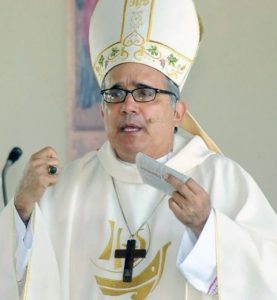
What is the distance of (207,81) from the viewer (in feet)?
11.0

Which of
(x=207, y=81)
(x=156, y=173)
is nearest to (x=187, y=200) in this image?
(x=156, y=173)

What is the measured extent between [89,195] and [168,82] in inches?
17.2

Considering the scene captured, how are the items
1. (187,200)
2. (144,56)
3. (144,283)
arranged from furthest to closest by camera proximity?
(144,56)
(144,283)
(187,200)

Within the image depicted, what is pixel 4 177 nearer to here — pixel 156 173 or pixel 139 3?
pixel 139 3

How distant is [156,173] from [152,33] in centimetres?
61

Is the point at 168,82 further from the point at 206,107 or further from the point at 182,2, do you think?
the point at 206,107

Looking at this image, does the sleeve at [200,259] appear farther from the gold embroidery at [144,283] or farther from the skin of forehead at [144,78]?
Answer: the skin of forehead at [144,78]

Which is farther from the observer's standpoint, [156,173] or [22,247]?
[22,247]

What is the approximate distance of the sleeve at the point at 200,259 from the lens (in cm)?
194

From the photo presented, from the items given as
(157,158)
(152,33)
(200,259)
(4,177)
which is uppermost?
(152,33)

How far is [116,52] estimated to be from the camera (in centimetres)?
228

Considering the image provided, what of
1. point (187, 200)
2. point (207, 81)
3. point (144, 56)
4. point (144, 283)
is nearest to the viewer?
point (187, 200)

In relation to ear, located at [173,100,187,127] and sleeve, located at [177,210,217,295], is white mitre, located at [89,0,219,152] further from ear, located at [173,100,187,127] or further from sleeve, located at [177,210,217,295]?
sleeve, located at [177,210,217,295]

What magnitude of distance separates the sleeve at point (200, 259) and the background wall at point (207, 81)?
4.35ft
